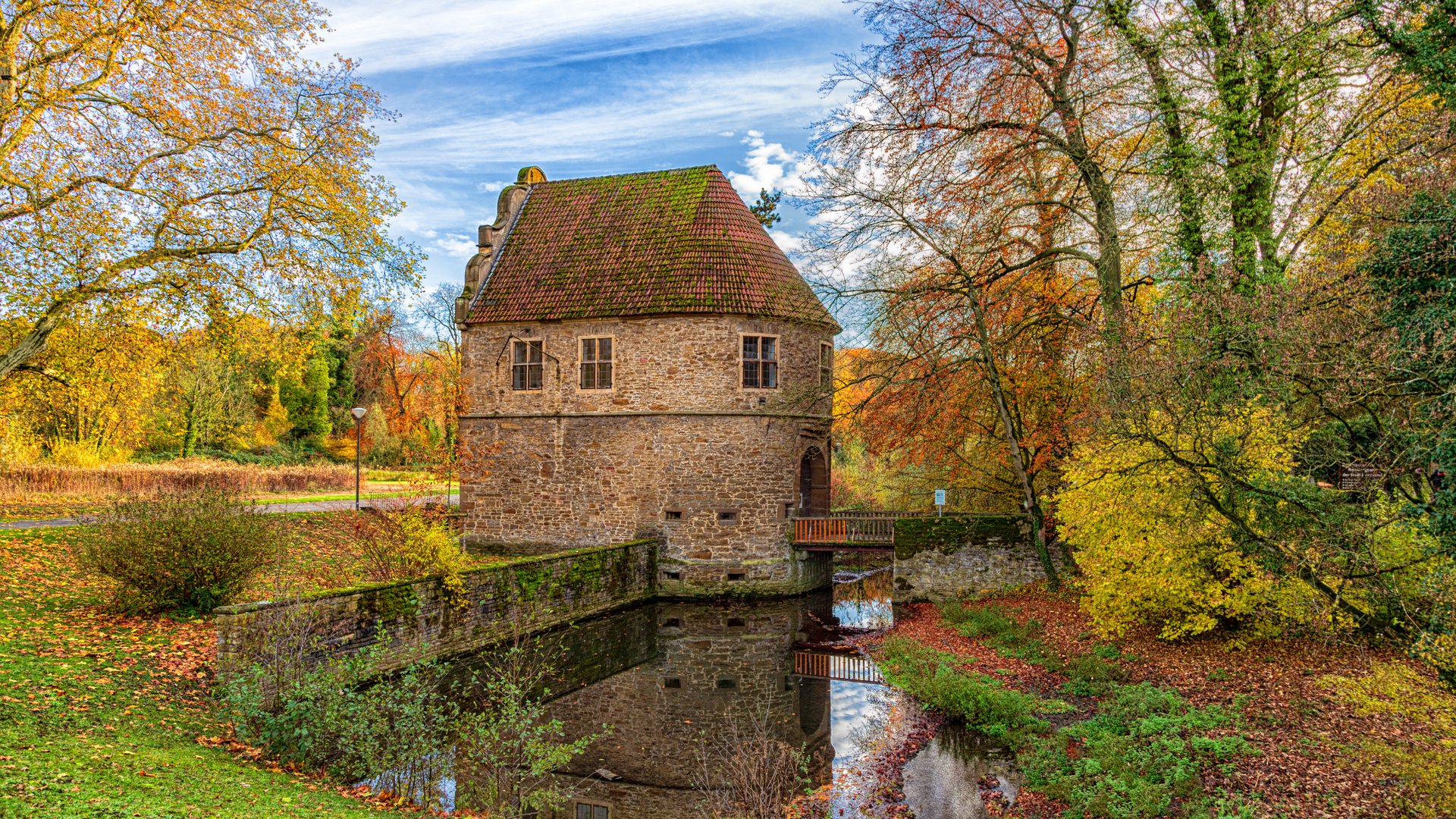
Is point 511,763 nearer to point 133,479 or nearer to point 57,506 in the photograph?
point 57,506

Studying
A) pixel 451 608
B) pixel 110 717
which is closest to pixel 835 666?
pixel 451 608

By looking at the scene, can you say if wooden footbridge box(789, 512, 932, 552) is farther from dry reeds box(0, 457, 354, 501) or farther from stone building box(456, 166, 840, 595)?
dry reeds box(0, 457, 354, 501)

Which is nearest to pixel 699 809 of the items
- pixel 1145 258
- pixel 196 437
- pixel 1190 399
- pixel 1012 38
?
pixel 1190 399

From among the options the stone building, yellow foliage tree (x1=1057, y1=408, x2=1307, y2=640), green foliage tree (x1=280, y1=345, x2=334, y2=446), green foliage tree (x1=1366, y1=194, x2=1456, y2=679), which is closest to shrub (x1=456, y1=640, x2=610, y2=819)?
yellow foliage tree (x1=1057, y1=408, x2=1307, y2=640)

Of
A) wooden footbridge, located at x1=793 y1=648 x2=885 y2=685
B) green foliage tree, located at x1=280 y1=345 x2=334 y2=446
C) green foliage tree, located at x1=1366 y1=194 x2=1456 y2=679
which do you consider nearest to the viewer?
green foliage tree, located at x1=1366 y1=194 x2=1456 y2=679

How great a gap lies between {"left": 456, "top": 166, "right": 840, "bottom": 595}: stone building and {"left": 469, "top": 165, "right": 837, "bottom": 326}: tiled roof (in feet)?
0.16

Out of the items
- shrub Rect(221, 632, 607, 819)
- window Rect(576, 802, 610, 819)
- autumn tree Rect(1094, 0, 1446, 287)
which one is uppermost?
autumn tree Rect(1094, 0, 1446, 287)

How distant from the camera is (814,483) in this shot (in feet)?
77.0

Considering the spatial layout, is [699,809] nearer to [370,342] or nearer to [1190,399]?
[1190,399]

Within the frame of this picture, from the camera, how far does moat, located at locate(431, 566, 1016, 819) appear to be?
9.16 metres

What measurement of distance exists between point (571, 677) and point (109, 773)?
25.3 feet

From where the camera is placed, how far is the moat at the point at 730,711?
9.16 meters

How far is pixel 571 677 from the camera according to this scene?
13.5 meters

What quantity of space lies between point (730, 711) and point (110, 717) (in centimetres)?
766
